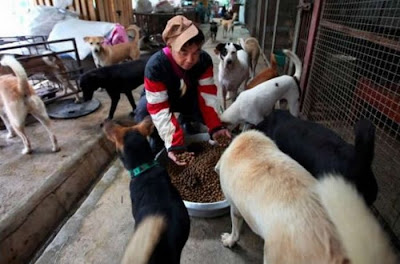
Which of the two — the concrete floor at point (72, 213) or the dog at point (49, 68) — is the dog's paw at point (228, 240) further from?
the dog at point (49, 68)

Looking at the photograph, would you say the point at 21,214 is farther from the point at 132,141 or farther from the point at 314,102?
the point at 314,102

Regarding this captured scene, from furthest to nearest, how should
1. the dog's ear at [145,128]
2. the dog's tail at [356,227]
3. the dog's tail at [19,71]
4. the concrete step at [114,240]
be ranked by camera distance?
1. the dog's tail at [19,71]
2. the concrete step at [114,240]
3. the dog's ear at [145,128]
4. the dog's tail at [356,227]

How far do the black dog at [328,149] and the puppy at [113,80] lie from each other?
2080 mm

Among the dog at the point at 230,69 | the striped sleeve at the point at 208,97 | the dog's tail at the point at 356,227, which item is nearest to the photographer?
the dog's tail at the point at 356,227

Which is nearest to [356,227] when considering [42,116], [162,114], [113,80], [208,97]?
[162,114]

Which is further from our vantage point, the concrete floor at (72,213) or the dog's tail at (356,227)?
the concrete floor at (72,213)

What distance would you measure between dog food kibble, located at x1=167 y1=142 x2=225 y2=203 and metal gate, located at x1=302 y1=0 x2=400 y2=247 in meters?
1.23

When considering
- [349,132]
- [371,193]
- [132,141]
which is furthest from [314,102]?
[132,141]

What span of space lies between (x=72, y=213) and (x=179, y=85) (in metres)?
1.43

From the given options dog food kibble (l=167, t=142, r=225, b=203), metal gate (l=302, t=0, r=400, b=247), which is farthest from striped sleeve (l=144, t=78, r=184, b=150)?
metal gate (l=302, t=0, r=400, b=247)

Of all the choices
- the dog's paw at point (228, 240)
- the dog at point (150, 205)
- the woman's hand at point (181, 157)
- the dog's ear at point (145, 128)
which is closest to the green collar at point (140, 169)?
the dog at point (150, 205)

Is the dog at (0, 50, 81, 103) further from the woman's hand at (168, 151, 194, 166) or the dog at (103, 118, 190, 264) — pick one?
the dog at (103, 118, 190, 264)

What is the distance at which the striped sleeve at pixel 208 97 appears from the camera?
2.20 metres

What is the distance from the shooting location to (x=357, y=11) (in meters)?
2.28
